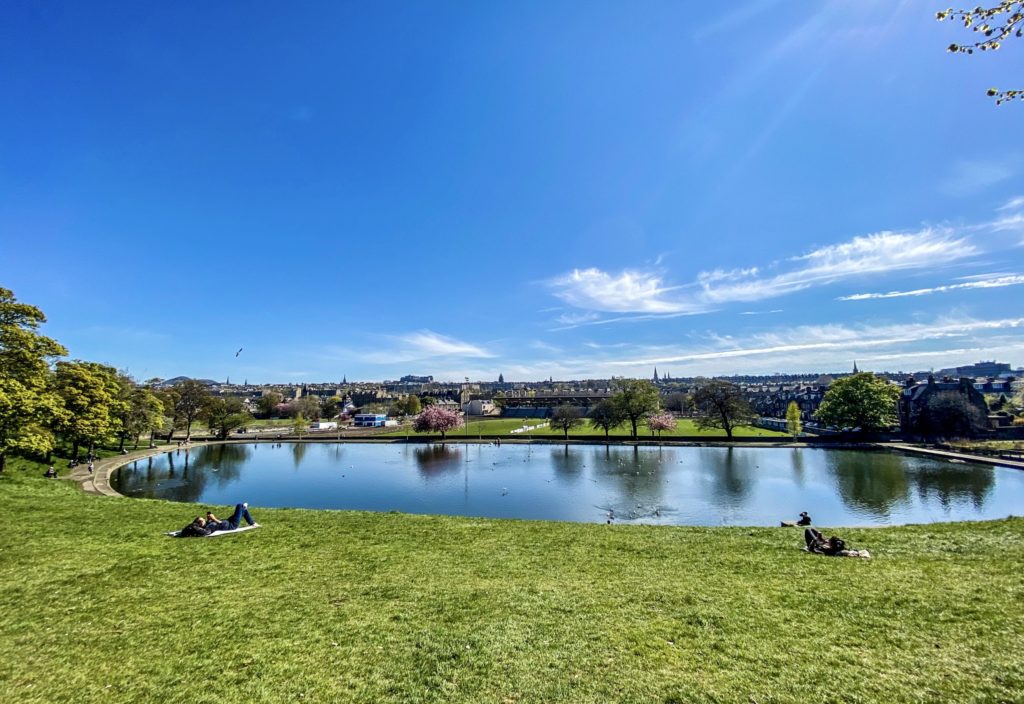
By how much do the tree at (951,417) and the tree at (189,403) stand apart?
304 ft

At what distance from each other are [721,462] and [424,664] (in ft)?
137

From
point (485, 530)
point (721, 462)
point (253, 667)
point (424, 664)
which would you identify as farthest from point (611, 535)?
point (721, 462)

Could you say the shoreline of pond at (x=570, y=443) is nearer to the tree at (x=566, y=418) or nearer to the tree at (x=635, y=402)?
the tree at (x=635, y=402)

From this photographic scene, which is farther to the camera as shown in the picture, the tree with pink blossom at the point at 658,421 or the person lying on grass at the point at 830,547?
the tree with pink blossom at the point at 658,421

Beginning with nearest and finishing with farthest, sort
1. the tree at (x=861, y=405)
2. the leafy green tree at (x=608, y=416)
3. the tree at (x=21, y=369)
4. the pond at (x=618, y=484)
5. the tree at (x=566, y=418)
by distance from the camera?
the tree at (x=21, y=369), the pond at (x=618, y=484), the tree at (x=861, y=405), the leafy green tree at (x=608, y=416), the tree at (x=566, y=418)

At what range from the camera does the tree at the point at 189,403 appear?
6706cm

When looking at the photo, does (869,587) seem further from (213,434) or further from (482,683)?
(213,434)

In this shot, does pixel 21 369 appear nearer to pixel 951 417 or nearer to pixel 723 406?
pixel 723 406

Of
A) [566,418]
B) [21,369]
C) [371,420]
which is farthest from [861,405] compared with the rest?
[371,420]

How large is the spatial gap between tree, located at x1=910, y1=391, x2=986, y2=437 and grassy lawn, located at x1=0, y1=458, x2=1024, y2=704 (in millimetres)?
52900

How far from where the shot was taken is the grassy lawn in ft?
15.7

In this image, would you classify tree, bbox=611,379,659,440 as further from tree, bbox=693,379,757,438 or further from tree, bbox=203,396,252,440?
tree, bbox=203,396,252,440

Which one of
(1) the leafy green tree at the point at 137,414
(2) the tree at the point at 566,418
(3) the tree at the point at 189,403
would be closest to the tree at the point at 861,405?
(2) the tree at the point at 566,418

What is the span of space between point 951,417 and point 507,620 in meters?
64.6
